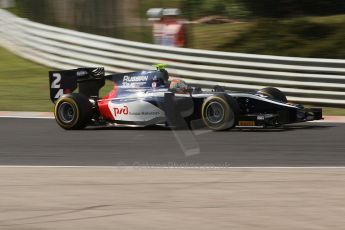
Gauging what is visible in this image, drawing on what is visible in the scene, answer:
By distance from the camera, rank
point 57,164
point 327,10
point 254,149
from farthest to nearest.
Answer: point 327,10 < point 254,149 < point 57,164

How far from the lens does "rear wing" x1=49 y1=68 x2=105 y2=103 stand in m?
13.0

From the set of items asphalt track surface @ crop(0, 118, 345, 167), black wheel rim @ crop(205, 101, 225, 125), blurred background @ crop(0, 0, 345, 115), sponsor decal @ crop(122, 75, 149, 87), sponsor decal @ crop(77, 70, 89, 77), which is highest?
blurred background @ crop(0, 0, 345, 115)

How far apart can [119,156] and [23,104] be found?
6110mm

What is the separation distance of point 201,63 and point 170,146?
573 centimetres

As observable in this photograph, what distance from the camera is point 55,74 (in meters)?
13.0

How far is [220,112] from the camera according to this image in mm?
11945

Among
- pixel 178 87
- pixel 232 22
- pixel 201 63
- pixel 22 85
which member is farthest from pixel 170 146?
pixel 232 22

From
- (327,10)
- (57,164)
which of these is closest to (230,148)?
(57,164)

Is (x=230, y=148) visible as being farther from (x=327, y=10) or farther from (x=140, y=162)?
(x=327, y=10)

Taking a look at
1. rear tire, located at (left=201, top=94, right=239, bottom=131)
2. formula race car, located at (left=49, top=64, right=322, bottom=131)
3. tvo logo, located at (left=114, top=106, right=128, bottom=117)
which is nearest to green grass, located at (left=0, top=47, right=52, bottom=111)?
formula race car, located at (left=49, top=64, right=322, bottom=131)

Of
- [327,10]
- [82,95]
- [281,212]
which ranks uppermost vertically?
[327,10]

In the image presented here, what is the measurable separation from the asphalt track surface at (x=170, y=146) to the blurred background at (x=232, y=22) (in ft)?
19.5

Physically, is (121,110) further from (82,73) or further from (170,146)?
(170,146)

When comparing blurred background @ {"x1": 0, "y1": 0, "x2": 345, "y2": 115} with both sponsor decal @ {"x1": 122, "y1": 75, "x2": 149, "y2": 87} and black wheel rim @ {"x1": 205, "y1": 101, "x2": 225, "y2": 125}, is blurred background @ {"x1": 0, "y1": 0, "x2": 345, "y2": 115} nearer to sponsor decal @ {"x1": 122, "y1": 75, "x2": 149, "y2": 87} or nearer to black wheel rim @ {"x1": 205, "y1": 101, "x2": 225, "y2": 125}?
black wheel rim @ {"x1": 205, "y1": 101, "x2": 225, "y2": 125}
